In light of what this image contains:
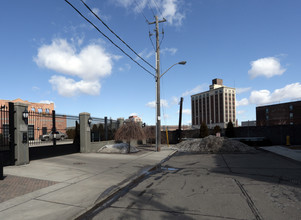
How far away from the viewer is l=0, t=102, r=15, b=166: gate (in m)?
10.3

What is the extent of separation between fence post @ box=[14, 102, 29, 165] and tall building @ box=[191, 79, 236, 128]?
134 m

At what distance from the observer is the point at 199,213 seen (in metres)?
4.68

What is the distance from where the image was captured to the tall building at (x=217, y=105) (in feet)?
470

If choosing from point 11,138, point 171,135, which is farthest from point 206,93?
point 11,138

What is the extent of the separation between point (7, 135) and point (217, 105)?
479 ft

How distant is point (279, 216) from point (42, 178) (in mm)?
7354

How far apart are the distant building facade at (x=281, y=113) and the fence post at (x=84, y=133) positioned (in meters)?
80.8

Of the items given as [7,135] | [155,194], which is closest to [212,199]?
[155,194]

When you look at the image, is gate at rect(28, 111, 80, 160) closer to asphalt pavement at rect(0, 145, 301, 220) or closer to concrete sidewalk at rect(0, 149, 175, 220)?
concrete sidewalk at rect(0, 149, 175, 220)

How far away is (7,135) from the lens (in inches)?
419

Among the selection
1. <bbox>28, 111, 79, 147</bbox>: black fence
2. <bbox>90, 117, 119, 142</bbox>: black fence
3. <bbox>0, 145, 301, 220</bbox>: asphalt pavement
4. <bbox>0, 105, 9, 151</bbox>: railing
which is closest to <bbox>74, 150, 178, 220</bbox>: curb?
<bbox>0, 145, 301, 220</bbox>: asphalt pavement

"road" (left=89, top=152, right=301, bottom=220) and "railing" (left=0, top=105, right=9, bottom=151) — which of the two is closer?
"road" (left=89, top=152, right=301, bottom=220)

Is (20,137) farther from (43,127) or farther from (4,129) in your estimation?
(43,127)

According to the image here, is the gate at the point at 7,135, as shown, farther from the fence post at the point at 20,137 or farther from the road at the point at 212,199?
the road at the point at 212,199
